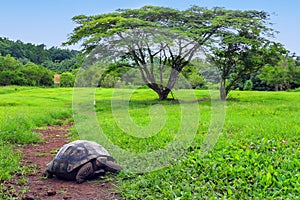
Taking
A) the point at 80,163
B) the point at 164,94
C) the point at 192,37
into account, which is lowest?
the point at 80,163

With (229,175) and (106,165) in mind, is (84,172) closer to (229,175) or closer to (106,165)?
(106,165)

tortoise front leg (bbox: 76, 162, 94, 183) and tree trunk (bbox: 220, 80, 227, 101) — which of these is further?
tree trunk (bbox: 220, 80, 227, 101)

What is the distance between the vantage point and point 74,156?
15.1 feet

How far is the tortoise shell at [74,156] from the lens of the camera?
4507 millimetres

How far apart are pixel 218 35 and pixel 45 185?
15.4m

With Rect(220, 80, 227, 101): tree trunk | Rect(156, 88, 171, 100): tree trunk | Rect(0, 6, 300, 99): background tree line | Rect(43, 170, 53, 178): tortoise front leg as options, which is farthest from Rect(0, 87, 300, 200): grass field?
Rect(220, 80, 227, 101): tree trunk

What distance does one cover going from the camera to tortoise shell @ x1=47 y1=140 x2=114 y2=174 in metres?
4.51

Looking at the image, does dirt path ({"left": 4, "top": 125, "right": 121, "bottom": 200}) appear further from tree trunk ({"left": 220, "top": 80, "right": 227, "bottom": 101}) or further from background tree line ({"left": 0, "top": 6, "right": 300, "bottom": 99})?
tree trunk ({"left": 220, "top": 80, "right": 227, "bottom": 101})

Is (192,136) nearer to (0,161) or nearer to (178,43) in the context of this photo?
(0,161)

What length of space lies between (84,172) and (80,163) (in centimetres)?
12

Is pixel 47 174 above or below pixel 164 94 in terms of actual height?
below

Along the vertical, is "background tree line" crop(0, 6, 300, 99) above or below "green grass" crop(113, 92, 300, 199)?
above

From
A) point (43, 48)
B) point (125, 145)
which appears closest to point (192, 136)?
point (125, 145)

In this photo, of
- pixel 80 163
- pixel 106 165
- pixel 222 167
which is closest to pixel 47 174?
pixel 80 163
